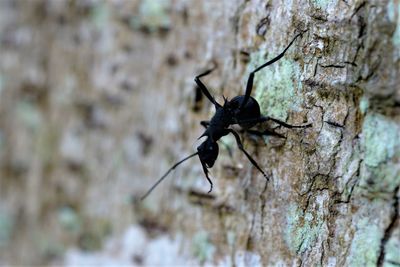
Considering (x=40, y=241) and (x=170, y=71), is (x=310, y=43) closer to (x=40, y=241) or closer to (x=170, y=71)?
Result: (x=170, y=71)

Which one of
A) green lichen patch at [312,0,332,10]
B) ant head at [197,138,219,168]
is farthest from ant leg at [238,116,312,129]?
green lichen patch at [312,0,332,10]

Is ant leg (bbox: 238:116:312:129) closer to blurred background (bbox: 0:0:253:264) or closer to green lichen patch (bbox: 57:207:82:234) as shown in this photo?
blurred background (bbox: 0:0:253:264)

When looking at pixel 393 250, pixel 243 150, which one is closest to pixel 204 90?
pixel 243 150

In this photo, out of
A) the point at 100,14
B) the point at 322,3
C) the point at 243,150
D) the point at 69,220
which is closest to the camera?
the point at 322,3

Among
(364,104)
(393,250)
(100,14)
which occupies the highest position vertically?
(100,14)

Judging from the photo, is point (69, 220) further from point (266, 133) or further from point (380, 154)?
point (380, 154)

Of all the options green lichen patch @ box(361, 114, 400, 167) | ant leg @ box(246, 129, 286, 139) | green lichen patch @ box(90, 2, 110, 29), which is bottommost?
green lichen patch @ box(361, 114, 400, 167)

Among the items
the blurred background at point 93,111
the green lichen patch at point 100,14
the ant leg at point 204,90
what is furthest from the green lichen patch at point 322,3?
the green lichen patch at point 100,14
